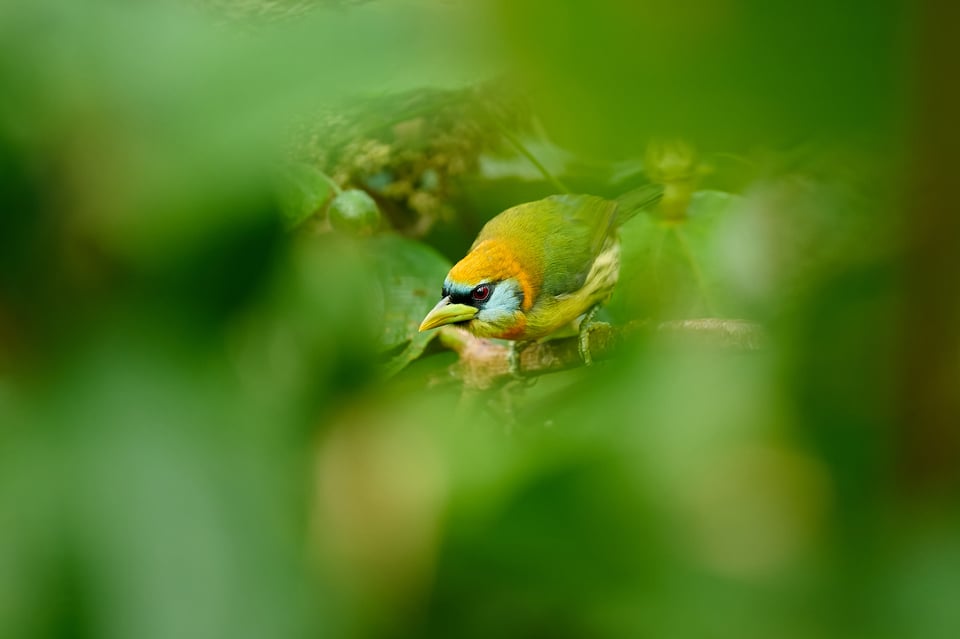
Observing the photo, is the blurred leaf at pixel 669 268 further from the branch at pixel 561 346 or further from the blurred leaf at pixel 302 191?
the blurred leaf at pixel 302 191

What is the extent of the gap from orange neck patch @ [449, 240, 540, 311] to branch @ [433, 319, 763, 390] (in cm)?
2

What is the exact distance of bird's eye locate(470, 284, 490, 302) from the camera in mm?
281

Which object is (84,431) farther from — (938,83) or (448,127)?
(938,83)

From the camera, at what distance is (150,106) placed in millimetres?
504

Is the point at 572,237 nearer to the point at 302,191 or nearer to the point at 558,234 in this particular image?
the point at 558,234

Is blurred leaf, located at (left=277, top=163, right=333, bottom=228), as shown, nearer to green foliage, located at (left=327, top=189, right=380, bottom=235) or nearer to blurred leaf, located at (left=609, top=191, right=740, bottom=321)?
green foliage, located at (left=327, top=189, right=380, bottom=235)

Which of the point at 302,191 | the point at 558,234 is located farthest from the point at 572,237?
the point at 302,191

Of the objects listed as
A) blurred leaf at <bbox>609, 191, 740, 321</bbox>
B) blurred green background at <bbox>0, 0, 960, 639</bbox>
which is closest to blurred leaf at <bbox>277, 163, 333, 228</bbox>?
blurred green background at <bbox>0, 0, 960, 639</bbox>

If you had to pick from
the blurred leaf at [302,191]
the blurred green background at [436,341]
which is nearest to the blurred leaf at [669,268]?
the blurred green background at [436,341]

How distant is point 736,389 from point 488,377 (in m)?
0.12

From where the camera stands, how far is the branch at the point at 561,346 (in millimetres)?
191

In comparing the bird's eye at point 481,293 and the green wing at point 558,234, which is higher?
the green wing at point 558,234

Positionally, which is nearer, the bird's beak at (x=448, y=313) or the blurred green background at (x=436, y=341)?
the blurred green background at (x=436, y=341)

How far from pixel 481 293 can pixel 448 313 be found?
12 millimetres
